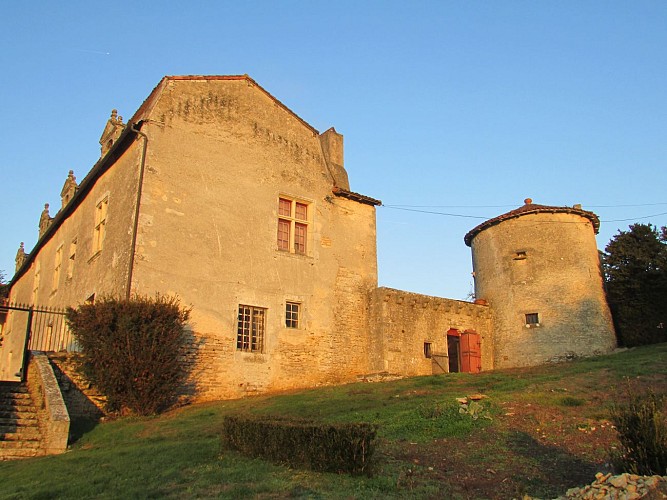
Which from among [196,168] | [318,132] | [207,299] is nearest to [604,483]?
[207,299]

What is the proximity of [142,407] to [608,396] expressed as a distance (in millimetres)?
10824

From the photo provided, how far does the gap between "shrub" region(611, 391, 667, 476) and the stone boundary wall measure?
1353 centimetres

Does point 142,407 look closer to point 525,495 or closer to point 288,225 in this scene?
point 288,225

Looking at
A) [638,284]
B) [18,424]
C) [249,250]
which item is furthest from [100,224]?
[638,284]

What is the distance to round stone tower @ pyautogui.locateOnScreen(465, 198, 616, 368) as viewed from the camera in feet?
72.4

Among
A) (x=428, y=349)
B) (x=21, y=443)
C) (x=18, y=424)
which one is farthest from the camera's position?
(x=428, y=349)

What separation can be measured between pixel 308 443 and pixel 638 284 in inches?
745

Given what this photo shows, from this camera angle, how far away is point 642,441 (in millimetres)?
6789

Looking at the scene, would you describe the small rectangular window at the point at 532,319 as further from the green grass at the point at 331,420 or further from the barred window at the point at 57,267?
the barred window at the point at 57,267

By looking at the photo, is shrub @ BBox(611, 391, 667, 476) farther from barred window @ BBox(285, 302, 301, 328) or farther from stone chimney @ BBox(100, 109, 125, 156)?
stone chimney @ BBox(100, 109, 125, 156)

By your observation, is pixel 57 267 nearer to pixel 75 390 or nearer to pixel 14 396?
pixel 75 390

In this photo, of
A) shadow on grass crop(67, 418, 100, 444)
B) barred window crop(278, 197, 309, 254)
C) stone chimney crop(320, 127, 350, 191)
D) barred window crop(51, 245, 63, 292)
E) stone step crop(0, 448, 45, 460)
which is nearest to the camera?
stone step crop(0, 448, 45, 460)

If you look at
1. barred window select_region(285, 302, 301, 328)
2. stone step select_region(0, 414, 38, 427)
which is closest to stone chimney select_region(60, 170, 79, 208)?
barred window select_region(285, 302, 301, 328)

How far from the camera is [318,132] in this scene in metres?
22.8
